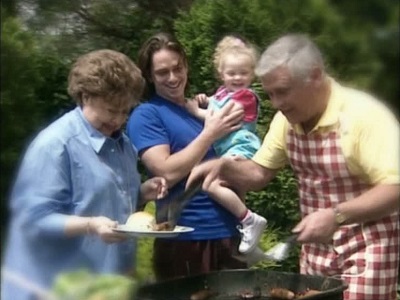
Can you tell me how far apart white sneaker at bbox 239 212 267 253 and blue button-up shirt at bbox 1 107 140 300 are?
462 millimetres

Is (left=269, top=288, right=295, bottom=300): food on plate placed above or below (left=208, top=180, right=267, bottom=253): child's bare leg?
below

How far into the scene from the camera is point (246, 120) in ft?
9.82

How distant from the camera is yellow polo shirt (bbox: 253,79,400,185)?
2455 millimetres

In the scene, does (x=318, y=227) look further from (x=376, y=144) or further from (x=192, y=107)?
(x=192, y=107)

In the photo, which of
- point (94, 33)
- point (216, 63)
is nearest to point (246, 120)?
point (216, 63)

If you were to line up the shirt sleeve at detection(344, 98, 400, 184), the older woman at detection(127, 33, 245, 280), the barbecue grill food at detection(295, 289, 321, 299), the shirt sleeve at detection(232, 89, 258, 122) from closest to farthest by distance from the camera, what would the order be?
the barbecue grill food at detection(295, 289, 321, 299)
the shirt sleeve at detection(344, 98, 400, 184)
the older woman at detection(127, 33, 245, 280)
the shirt sleeve at detection(232, 89, 258, 122)

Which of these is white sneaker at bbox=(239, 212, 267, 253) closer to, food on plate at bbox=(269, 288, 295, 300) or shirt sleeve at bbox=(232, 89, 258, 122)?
shirt sleeve at bbox=(232, 89, 258, 122)

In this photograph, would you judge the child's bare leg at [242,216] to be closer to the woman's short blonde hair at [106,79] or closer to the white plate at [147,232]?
the white plate at [147,232]

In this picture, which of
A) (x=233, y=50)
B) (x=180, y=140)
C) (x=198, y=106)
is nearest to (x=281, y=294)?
(x=180, y=140)

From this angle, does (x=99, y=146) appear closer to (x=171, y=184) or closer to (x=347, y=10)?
(x=171, y=184)

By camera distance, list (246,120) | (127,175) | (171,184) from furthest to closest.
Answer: (246,120), (171,184), (127,175)

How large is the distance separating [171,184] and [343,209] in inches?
19.6

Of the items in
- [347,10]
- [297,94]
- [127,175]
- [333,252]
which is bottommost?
[333,252]

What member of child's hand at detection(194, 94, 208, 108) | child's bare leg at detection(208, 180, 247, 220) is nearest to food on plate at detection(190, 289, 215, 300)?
child's bare leg at detection(208, 180, 247, 220)
